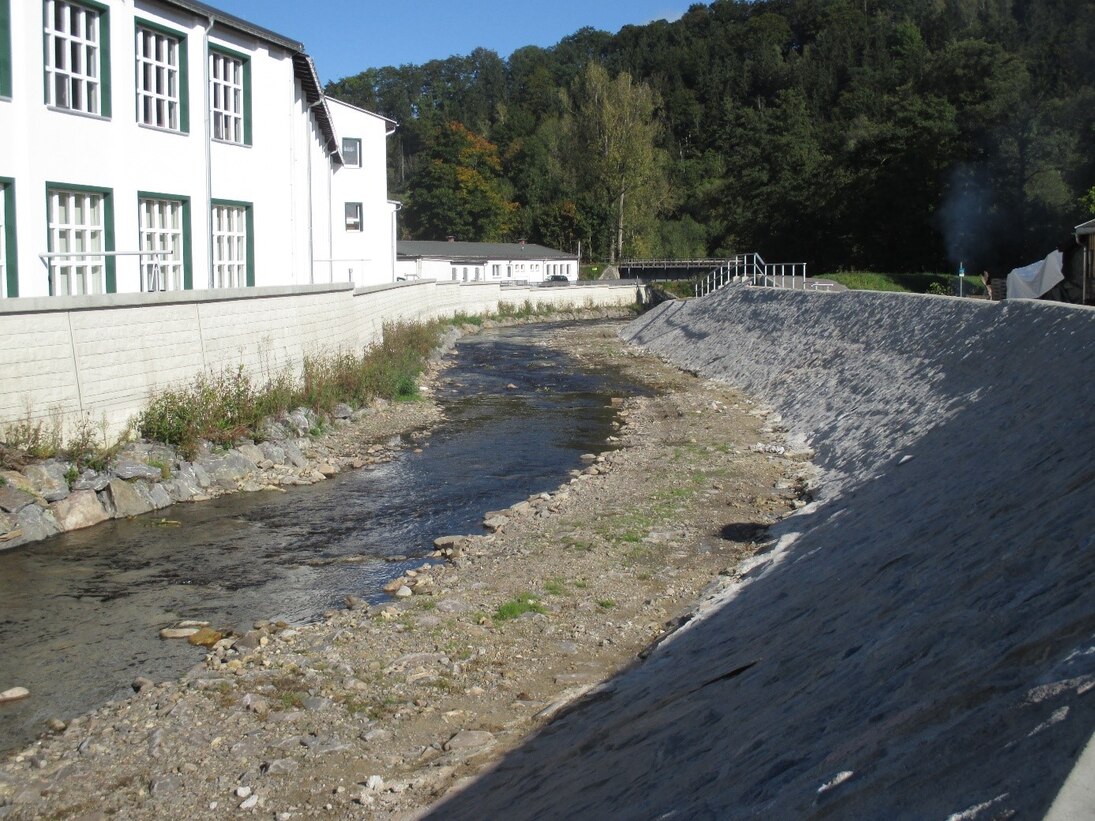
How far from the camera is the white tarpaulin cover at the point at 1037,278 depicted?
30.4 m

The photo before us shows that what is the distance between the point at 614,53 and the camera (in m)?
182

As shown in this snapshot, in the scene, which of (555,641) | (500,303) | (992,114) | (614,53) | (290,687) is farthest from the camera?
(614,53)

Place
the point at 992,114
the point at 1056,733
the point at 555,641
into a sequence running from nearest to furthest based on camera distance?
1. the point at 1056,733
2. the point at 555,641
3. the point at 992,114

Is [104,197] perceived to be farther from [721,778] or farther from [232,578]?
[721,778]

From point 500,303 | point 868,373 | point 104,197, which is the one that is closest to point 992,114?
point 500,303

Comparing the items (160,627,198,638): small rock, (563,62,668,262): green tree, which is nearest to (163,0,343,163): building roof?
(160,627,198,638): small rock

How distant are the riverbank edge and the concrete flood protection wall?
918 mm

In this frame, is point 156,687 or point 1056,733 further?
point 156,687

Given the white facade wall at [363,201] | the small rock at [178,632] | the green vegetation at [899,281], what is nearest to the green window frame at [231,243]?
the small rock at [178,632]

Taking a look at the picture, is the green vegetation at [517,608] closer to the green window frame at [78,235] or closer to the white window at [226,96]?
the green window frame at [78,235]

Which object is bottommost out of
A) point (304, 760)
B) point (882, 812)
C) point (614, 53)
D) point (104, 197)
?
point (304, 760)

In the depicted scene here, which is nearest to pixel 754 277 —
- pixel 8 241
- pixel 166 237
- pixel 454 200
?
pixel 166 237

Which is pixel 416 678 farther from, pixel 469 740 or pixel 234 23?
pixel 234 23

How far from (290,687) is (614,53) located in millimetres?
183403
